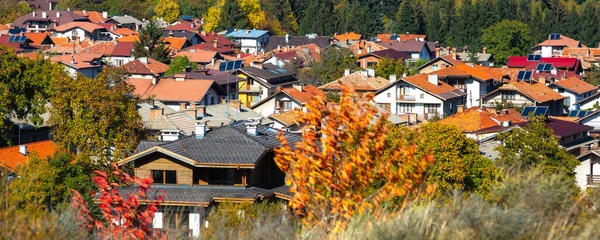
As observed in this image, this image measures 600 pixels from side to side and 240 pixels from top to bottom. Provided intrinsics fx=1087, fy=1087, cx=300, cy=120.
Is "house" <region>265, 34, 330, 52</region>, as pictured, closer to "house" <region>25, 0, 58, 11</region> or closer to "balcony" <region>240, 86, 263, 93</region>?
"balcony" <region>240, 86, 263, 93</region>

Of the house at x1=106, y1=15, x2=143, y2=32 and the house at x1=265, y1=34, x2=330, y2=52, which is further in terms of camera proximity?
the house at x1=106, y1=15, x2=143, y2=32

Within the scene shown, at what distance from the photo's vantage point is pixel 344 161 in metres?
8.04

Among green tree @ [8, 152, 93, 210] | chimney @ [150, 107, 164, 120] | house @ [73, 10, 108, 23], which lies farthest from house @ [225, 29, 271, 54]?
green tree @ [8, 152, 93, 210]

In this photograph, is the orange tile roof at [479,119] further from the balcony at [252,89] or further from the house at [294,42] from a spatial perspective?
the house at [294,42]

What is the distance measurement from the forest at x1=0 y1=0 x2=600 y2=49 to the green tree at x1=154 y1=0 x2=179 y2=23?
0.21 meters

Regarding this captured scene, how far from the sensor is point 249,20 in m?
74.2

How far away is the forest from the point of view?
2768 inches

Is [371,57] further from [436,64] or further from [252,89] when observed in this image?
[252,89]

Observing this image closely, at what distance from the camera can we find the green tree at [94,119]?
2241 centimetres

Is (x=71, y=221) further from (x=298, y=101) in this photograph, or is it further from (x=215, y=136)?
(x=298, y=101)

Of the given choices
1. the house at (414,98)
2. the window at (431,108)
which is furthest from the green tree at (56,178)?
the window at (431,108)

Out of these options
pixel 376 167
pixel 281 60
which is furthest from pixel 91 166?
pixel 281 60

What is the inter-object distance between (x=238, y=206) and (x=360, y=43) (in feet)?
142

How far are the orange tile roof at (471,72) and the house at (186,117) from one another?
1308 cm
